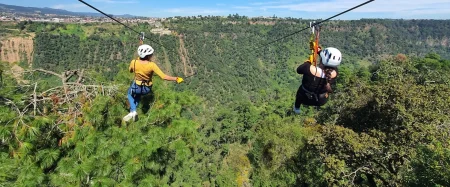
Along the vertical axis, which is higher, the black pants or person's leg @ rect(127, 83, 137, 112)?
the black pants

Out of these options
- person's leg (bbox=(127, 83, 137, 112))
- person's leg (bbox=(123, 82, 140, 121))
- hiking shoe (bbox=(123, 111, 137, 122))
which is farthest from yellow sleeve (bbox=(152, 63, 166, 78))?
hiking shoe (bbox=(123, 111, 137, 122))

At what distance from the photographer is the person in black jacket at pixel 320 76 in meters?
5.19

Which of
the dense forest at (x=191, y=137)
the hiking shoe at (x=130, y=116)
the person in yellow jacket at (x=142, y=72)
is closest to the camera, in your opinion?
the dense forest at (x=191, y=137)

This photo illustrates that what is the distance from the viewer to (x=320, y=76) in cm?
548

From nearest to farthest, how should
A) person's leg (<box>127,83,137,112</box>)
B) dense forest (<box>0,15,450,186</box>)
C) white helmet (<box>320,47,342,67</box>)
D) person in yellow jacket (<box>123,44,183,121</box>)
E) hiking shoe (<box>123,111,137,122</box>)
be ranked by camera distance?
→ 1. dense forest (<box>0,15,450,186</box>)
2. white helmet (<box>320,47,342,67</box>)
3. person in yellow jacket (<box>123,44,183,121</box>)
4. hiking shoe (<box>123,111,137,122</box>)
5. person's leg (<box>127,83,137,112</box>)

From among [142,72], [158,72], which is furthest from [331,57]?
[142,72]

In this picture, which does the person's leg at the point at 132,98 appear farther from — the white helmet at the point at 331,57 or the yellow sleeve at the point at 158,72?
the white helmet at the point at 331,57

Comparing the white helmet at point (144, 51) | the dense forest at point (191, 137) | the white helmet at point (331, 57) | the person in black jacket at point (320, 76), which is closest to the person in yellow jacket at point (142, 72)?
the white helmet at point (144, 51)

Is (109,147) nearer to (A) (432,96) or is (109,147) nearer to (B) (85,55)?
(A) (432,96)

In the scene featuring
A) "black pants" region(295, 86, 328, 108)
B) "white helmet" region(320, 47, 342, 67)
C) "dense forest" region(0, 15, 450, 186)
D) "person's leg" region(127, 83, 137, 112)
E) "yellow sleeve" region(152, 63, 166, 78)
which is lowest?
"dense forest" region(0, 15, 450, 186)

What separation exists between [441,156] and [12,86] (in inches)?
453

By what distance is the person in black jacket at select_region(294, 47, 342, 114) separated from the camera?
5.19m

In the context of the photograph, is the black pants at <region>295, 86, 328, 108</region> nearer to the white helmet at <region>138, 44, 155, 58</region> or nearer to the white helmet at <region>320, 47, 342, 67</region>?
the white helmet at <region>320, 47, 342, 67</region>

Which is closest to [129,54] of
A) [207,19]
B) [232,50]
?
[232,50]
